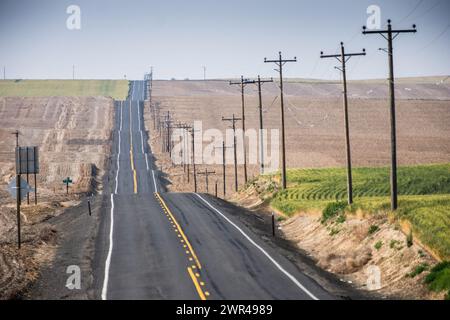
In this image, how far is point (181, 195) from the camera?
209ft

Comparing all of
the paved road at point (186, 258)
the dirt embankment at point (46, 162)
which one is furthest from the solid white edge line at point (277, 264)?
the dirt embankment at point (46, 162)


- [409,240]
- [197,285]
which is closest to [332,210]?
[409,240]

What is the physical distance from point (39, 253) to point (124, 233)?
573cm

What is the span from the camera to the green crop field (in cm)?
3095

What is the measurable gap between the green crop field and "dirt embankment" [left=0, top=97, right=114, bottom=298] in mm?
17357

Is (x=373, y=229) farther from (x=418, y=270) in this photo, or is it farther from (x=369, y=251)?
(x=418, y=270)

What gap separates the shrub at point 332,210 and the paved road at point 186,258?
15.9 feet

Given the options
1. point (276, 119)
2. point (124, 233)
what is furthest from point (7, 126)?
point (124, 233)

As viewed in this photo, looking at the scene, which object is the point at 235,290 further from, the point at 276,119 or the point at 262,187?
the point at 276,119

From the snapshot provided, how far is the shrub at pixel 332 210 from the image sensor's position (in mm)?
42091

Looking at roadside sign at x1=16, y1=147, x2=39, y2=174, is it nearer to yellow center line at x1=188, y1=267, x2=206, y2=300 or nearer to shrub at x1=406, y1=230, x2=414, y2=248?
yellow center line at x1=188, y1=267, x2=206, y2=300

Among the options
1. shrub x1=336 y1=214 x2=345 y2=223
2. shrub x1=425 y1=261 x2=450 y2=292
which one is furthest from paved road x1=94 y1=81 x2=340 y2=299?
shrub x1=336 y1=214 x2=345 y2=223

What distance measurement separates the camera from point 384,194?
51375 millimetres

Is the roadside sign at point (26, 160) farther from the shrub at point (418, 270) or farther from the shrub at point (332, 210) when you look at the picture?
the shrub at point (418, 270)
